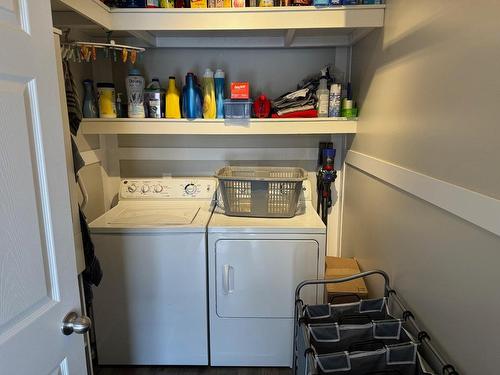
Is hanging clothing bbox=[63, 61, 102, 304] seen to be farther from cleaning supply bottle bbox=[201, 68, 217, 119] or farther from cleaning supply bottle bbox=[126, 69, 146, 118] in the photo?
cleaning supply bottle bbox=[201, 68, 217, 119]

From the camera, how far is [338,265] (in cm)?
221

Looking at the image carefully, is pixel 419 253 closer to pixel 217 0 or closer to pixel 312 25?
pixel 312 25

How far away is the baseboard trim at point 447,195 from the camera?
0.92 meters

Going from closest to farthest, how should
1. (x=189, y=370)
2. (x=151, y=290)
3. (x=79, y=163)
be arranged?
(x=79, y=163) < (x=151, y=290) < (x=189, y=370)

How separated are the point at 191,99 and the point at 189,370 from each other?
165 cm

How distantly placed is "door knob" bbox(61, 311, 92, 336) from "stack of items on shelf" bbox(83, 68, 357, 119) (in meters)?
1.47

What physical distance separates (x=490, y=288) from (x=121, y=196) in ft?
7.06

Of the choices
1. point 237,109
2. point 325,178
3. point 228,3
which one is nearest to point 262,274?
point 325,178

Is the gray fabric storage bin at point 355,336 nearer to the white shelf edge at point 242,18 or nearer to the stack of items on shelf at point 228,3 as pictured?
the white shelf edge at point 242,18

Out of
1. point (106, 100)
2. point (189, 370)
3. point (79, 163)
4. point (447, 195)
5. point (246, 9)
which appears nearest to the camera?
point (447, 195)

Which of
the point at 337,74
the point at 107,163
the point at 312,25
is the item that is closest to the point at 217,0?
the point at 312,25

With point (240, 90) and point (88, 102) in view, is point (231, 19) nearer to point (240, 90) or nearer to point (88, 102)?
point (240, 90)

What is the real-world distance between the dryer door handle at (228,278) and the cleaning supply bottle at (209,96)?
0.97 metres

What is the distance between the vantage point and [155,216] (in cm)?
210
